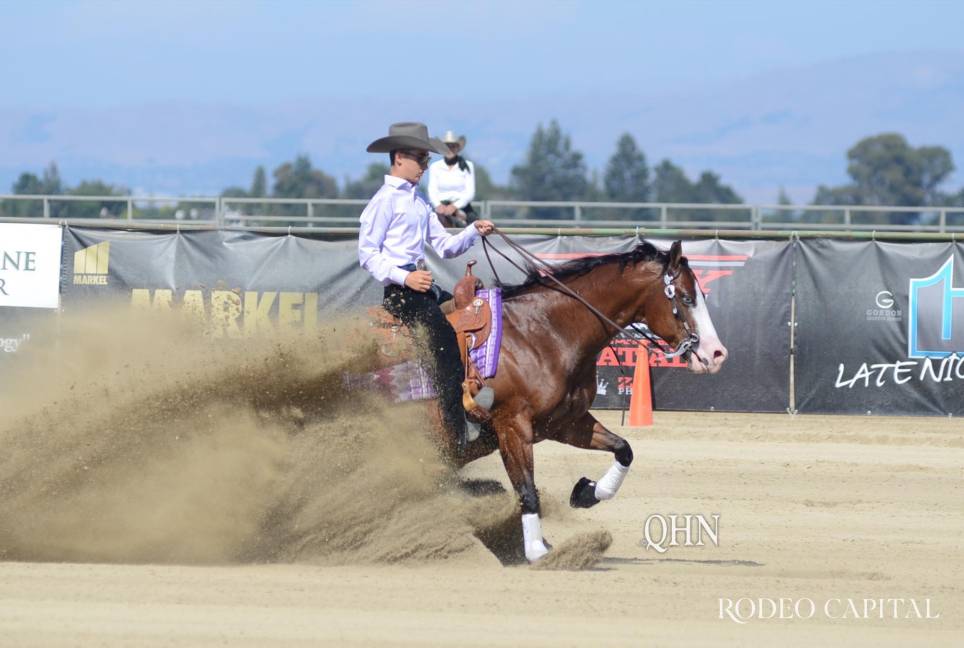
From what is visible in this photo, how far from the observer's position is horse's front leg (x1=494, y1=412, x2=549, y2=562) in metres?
8.09

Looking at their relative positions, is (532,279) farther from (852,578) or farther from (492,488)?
(852,578)

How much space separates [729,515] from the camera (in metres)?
10.4

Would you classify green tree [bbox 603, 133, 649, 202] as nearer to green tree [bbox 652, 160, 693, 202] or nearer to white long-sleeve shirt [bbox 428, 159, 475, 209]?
green tree [bbox 652, 160, 693, 202]

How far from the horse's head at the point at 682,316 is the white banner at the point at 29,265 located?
1001 centimetres

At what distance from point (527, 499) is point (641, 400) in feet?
24.7

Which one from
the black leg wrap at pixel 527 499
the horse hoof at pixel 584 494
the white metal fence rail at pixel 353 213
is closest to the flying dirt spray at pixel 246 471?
the horse hoof at pixel 584 494

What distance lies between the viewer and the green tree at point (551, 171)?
156000 mm

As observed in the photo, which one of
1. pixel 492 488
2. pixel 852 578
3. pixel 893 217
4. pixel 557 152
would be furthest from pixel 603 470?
pixel 557 152

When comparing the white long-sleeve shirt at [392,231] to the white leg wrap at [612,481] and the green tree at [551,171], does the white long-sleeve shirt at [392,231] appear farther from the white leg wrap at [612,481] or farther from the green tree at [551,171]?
the green tree at [551,171]

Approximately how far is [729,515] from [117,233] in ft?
30.8

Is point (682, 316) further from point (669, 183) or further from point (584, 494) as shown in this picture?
point (669, 183)

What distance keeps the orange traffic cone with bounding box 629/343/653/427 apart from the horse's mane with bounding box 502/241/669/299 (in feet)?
22.4

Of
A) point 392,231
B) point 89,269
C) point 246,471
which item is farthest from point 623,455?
point 89,269

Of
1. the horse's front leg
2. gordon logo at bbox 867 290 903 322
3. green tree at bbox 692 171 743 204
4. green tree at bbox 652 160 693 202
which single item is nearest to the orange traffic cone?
gordon logo at bbox 867 290 903 322
